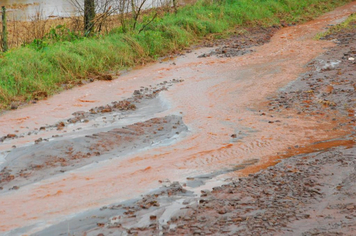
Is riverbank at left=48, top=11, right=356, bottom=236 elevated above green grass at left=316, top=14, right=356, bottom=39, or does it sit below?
below

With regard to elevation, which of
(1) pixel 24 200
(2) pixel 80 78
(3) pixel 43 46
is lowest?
(1) pixel 24 200

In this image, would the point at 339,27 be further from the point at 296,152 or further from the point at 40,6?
the point at 40,6

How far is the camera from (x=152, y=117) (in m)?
8.01

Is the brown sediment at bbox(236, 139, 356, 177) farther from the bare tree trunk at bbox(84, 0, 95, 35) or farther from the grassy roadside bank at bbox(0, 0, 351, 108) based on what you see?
the bare tree trunk at bbox(84, 0, 95, 35)

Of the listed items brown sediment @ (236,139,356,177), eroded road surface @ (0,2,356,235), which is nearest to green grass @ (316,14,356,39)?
eroded road surface @ (0,2,356,235)

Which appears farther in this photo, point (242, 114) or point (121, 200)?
point (242, 114)

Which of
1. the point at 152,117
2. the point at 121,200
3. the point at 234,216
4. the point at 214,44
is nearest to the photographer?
the point at 234,216

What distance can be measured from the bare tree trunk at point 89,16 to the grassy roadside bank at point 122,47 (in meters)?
0.54

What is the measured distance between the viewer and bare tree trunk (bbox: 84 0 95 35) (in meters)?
12.6

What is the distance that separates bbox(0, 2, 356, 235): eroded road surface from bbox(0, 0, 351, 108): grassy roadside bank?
0.59 metres

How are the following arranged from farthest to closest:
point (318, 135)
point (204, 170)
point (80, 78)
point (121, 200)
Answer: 1. point (80, 78)
2. point (318, 135)
3. point (204, 170)
4. point (121, 200)

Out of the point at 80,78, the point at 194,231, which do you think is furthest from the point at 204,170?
the point at 80,78

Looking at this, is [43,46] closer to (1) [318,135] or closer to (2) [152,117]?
(2) [152,117]

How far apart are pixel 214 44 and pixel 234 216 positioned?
10125 mm
